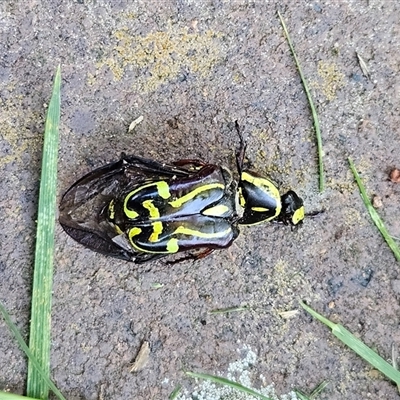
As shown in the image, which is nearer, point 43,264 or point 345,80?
point 43,264

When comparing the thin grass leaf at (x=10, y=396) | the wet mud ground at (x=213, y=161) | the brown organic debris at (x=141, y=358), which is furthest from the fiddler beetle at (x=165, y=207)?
the thin grass leaf at (x=10, y=396)

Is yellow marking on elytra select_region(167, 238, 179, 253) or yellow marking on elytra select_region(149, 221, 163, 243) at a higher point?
yellow marking on elytra select_region(149, 221, 163, 243)

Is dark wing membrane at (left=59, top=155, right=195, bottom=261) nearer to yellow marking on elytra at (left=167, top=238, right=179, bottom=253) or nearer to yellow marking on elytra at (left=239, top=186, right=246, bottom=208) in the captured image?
yellow marking on elytra at (left=167, top=238, right=179, bottom=253)

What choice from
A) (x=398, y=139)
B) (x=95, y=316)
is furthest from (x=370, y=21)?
(x=95, y=316)

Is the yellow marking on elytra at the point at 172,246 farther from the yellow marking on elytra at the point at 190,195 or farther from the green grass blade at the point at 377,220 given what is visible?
the green grass blade at the point at 377,220

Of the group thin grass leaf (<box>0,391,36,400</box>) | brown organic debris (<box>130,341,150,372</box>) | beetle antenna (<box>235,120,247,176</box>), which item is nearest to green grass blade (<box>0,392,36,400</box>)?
thin grass leaf (<box>0,391,36,400</box>)

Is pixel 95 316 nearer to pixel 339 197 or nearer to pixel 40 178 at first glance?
pixel 40 178
